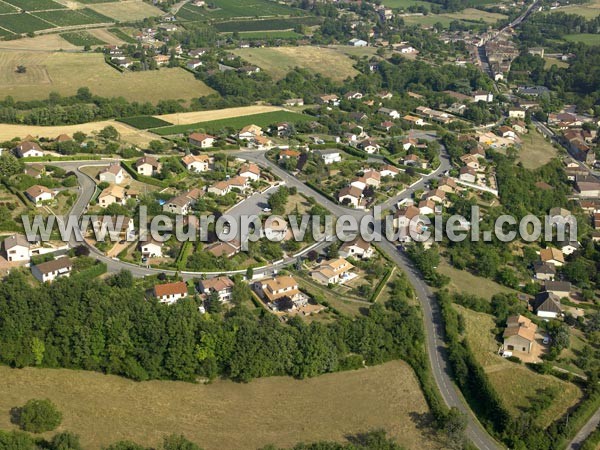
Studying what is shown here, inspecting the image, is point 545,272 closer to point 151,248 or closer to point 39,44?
point 151,248

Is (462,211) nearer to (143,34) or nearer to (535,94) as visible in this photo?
(535,94)

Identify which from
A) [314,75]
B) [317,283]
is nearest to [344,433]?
[317,283]

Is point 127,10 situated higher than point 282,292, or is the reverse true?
point 127,10

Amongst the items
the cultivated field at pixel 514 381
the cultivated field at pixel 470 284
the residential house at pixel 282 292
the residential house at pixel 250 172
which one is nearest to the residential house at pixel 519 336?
the cultivated field at pixel 514 381

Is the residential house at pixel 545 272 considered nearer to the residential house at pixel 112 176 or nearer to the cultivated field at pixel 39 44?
the residential house at pixel 112 176

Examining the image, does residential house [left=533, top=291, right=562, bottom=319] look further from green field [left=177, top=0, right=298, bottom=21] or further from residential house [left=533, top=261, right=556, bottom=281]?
green field [left=177, top=0, right=298, bottom=21]

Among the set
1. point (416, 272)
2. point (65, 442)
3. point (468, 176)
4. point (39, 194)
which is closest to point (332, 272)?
point (416, 272)

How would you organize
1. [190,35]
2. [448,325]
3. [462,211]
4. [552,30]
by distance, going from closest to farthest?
[448,325], [462,211], [190,35], [552,30]
